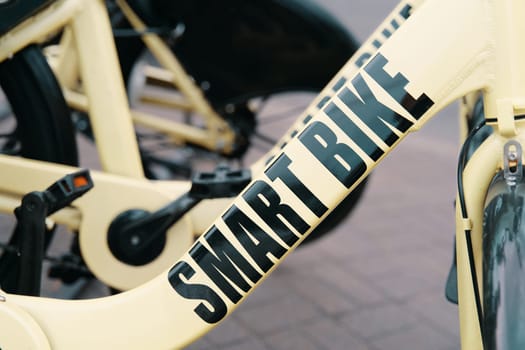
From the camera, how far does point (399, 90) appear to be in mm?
1136

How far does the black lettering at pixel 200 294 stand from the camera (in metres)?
1.30

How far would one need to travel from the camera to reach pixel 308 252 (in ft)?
9.80

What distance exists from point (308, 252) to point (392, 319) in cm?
60

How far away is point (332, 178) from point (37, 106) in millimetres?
935

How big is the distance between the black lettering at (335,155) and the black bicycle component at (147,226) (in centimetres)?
67

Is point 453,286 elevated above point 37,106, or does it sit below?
above

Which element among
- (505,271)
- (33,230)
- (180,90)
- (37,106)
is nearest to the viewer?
(505,271)

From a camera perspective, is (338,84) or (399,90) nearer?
(399,90)

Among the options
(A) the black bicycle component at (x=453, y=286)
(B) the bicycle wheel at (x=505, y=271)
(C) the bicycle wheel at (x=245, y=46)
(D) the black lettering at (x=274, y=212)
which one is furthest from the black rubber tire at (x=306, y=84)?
(B) the bicycle wheel at (x=505, y=271)

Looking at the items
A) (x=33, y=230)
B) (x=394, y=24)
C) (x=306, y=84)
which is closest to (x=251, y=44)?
(x=306, y=84)

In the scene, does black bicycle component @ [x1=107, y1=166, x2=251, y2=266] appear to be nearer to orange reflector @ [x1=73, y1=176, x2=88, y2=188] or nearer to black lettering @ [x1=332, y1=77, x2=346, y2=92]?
orange reflector @ [x1=73, y1=176, x2=88, y2=188]

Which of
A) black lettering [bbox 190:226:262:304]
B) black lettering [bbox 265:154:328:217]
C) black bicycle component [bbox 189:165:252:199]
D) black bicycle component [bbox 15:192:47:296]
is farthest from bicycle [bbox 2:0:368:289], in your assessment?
black lettering [bbox 265:154:328:217]

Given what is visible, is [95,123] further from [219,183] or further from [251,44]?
[251,44]

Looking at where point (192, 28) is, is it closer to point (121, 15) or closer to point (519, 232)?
point (121, 15)
